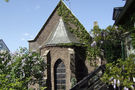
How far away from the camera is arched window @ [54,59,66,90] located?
19.5 meters

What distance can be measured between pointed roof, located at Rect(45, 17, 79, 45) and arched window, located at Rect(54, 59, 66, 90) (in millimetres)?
2220

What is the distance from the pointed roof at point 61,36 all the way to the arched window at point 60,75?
2.22 meters

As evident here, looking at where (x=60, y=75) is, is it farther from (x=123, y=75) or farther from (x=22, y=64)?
(x=123, y=75)

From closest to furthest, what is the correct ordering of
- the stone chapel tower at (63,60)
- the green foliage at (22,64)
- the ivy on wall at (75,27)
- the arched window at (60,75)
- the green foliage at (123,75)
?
the green foliage at (123,75)
the green foliage at (22,64)
the stone chapel tower at (63,60)
the arched window at (60,75)
the ivy on wall at (75,27)

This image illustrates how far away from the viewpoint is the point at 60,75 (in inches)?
774

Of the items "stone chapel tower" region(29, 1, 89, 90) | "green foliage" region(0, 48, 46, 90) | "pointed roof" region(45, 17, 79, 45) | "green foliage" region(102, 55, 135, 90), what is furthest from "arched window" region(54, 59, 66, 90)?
"green foliage" region(102, 55, 135, 90)

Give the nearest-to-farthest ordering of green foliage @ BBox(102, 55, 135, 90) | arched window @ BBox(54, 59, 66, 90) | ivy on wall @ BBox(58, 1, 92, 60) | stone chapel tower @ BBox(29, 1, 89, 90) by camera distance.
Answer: green foliage @ BBox(102, 55, 135, 90), stone chapel tower @ BBox(29, 1, 89, 90), arched window @ BBox(54, 59, 66, 90), ivy on wall @ BBox(58, 1, 92, 60)

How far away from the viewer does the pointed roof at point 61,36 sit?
1959 centimetres

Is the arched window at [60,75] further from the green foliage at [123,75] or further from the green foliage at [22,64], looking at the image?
the green foliage at [123,75]

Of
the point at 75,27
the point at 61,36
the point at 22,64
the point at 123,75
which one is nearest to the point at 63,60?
the point at 61,36

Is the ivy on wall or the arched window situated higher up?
the ivy on wall

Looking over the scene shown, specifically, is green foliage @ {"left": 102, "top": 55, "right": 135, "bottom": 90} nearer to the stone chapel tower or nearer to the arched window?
the stone chapel tower

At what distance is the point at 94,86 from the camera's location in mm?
8859

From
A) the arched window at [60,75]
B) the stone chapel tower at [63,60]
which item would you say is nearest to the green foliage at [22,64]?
the stone chapel tower at [63,60]
